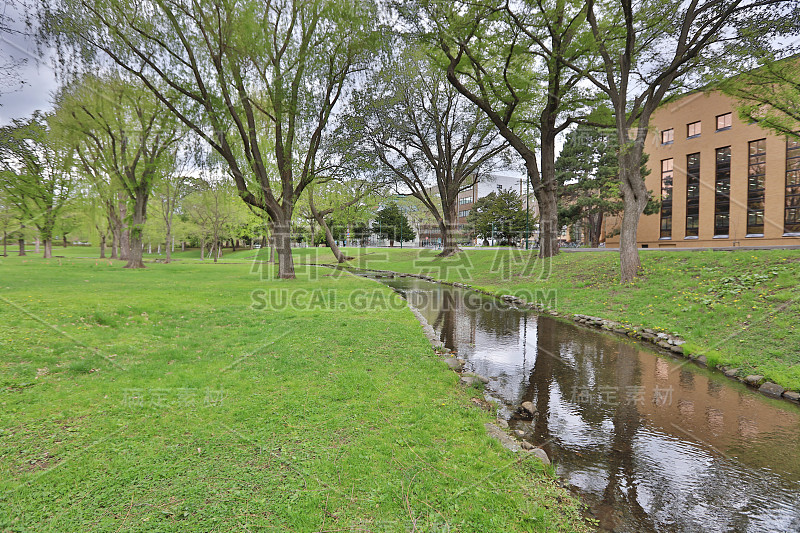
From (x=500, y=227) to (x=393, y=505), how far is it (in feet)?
153

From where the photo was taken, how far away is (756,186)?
1069 inches

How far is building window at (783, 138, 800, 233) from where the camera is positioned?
24922 mm

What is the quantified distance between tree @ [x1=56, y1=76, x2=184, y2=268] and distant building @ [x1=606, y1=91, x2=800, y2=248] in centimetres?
3582

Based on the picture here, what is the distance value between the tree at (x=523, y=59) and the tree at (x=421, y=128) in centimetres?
463

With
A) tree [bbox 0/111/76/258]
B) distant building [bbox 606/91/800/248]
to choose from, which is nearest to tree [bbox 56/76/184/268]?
tree [bbox 0/111/76/258]

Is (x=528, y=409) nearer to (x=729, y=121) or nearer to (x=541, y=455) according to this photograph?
(x=541, y=455)

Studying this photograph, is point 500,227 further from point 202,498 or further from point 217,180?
point 202,498

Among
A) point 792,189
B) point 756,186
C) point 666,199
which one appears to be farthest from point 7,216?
point 792,189

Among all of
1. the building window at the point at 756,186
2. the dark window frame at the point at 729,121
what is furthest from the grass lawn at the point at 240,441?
the dark window frame at the point at 729,121

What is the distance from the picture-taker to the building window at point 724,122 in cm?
2827

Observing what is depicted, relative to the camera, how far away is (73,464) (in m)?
3.10

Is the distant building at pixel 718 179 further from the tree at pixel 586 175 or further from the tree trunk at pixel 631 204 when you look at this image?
the tree trunk at pixel 631 204

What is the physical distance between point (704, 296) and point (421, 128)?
2432 centimetres

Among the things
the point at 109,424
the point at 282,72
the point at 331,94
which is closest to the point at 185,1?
the point at 282,72
